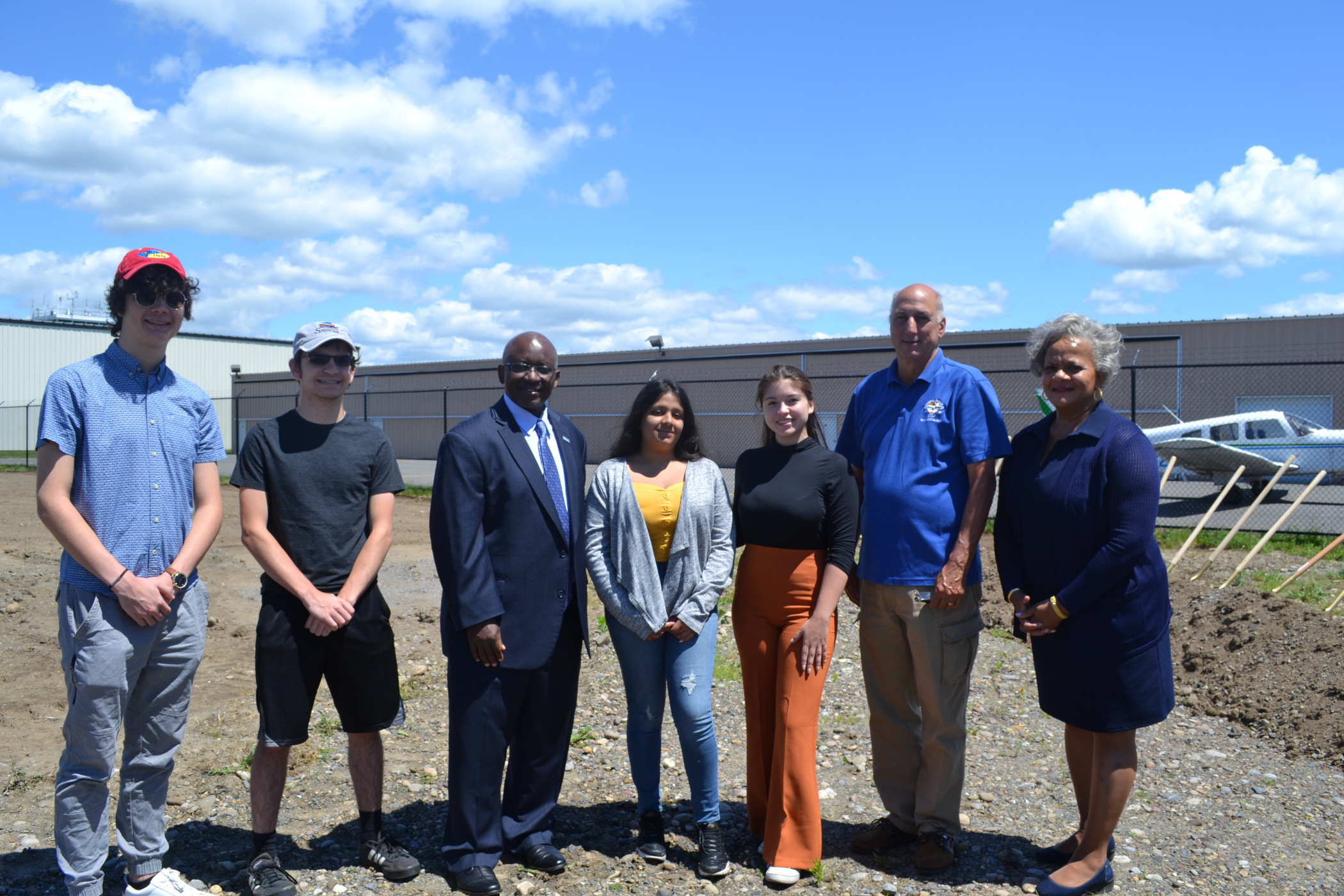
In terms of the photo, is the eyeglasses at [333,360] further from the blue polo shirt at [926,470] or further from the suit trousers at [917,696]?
the suit trousers at [917,696]

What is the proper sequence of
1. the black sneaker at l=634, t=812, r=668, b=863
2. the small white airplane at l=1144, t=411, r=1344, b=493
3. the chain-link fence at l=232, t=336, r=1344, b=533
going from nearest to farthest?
the black sneaker at l=634, t=812, r=668, b=863, the small white airplane at l=1144, t=411, r=1344, b=493, the chain-link fence at l=232, t=336, r=1344, b=533

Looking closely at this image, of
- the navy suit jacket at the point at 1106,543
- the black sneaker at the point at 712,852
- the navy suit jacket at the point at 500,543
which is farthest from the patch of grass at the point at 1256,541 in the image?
the navy suit jacket at the point at 500,543

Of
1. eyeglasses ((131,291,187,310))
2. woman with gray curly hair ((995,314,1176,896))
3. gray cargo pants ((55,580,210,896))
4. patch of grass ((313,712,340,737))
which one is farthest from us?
patch of grass ((313,712,340,737))

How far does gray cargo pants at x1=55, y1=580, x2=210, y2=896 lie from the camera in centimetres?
278

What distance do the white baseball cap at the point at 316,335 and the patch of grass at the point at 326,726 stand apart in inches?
99.5

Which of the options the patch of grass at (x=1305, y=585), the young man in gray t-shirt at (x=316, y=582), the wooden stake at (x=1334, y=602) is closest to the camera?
the young man in gray t-shirt at (x=316, y=582)

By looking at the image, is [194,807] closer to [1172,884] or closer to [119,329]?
[119,329]

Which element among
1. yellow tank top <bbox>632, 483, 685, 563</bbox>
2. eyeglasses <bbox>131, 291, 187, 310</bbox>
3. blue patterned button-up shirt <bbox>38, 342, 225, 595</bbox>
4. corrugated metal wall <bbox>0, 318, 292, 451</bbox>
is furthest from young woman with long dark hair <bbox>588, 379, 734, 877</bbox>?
corrugated metal wall <bbox>0, 318, 292, 451</bbox>

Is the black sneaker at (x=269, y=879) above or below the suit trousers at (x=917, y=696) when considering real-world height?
below

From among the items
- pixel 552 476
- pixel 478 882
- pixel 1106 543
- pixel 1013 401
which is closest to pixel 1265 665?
pixel 1106 543

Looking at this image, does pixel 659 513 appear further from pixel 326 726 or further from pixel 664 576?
pixel 326 726

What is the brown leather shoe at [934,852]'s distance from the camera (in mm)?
3387

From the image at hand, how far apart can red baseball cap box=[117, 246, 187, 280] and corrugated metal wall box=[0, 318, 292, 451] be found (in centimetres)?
3682

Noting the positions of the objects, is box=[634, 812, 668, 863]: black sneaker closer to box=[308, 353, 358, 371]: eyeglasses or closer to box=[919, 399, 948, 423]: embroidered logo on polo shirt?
box=[919, 399, 948, 423]: embroidered logo on polo shirt
